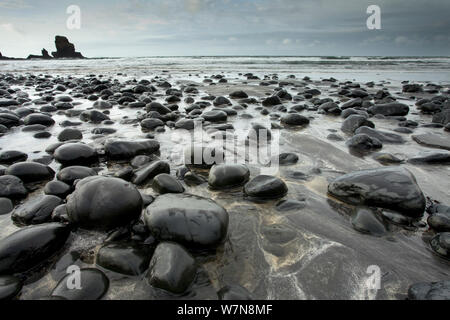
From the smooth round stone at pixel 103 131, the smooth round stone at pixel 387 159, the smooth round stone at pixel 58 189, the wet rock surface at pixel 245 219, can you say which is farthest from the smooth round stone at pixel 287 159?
the smooth round stone at pixel 103 131

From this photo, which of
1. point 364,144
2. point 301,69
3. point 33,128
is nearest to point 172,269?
point 364,144

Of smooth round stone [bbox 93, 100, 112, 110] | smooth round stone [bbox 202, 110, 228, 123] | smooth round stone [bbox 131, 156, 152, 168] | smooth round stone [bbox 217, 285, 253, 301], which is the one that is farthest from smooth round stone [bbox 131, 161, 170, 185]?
smooth round stone [bbox 93, 100, 112, 110]

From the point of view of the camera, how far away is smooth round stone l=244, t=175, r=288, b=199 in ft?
7.14

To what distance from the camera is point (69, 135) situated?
3797 mm

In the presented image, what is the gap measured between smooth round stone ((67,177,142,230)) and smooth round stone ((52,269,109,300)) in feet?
1.25

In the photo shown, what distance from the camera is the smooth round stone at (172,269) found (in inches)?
50.1

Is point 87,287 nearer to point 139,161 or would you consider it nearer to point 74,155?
point 139,161

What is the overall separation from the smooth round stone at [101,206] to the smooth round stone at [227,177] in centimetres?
79

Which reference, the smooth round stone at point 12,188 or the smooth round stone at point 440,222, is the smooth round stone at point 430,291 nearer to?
the smooth round stone at point 440,222

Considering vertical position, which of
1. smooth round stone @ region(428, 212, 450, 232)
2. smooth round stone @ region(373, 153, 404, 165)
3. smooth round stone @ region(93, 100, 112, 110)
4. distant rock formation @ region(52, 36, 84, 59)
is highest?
distant rock formation @ region(52, 36, 84, 59)

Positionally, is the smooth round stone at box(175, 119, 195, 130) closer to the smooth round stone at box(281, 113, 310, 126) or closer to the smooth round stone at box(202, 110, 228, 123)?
the smooth round stone at box(202, 110, 228, 123)
